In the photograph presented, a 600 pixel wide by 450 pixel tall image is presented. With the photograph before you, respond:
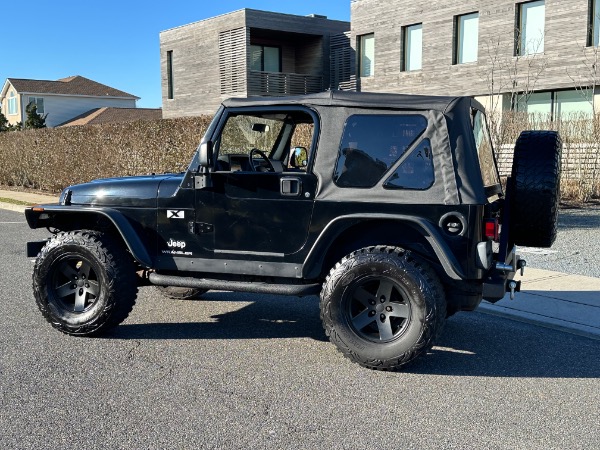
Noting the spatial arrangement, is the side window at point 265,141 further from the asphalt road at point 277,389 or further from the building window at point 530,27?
the building window at point 530,27

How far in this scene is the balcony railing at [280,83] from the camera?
28.9m

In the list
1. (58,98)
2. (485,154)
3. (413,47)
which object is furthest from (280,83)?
(58,98)

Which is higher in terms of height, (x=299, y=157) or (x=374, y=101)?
(x=374, y=101)

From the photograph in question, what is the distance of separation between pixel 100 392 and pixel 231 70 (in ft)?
85.4

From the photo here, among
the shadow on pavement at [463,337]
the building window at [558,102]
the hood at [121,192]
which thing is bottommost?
the shadow on pavement at [463,337]

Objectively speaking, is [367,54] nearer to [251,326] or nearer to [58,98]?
[251,326]

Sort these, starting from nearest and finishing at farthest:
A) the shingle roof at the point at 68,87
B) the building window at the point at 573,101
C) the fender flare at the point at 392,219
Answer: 1. the fender flare at the point at 392,219
2. the building window at the point at 573,101
3. the shingle roof at the point at 68,87

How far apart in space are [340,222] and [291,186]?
0.50m

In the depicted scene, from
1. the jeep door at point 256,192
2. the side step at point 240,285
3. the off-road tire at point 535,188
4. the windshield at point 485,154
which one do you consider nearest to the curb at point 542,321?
the off-road tire at point 535,188

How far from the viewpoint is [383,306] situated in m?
5.05

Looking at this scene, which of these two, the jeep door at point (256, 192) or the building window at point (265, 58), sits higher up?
the building window at point (265, 58)

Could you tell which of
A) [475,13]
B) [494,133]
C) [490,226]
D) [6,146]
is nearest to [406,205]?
[490,226]

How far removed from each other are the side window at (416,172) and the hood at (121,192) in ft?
6.22

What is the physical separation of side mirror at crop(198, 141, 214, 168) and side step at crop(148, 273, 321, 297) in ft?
3.20
